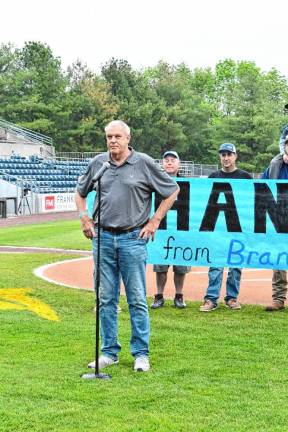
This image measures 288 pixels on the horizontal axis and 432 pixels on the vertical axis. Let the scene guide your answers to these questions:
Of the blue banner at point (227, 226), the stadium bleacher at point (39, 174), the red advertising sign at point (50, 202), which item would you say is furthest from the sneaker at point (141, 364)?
the red advertising sign at point (50, 202)

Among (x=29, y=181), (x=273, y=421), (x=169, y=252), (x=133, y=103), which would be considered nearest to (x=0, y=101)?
(x=133, y=103)

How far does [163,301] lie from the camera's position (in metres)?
9.19

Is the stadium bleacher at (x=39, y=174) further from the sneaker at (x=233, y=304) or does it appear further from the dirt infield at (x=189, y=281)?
the sneaker at (x=233, y=304)

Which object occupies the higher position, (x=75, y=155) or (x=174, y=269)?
(x=75, y=155)

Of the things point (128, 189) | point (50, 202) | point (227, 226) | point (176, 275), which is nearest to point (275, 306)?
point (227, 226)

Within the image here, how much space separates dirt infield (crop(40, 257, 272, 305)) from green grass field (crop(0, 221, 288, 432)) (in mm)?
1044

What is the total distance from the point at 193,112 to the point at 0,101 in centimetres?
2338

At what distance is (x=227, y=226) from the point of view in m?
9.09

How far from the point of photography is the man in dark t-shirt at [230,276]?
8820 mm

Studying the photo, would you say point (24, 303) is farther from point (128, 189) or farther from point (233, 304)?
point (128, 189)

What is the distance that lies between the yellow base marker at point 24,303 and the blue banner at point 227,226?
1.54 metres

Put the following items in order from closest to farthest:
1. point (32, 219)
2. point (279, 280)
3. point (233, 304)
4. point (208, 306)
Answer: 1. point (208, 306)
2. point (233, 304)
3. point (279, 280)
4. point (32, 219)

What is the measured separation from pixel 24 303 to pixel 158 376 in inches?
149

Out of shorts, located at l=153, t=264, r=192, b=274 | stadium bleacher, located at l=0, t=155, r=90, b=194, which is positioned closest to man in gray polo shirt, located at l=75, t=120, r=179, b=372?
shorts, located at l=153, t=264, r=192, b=274
